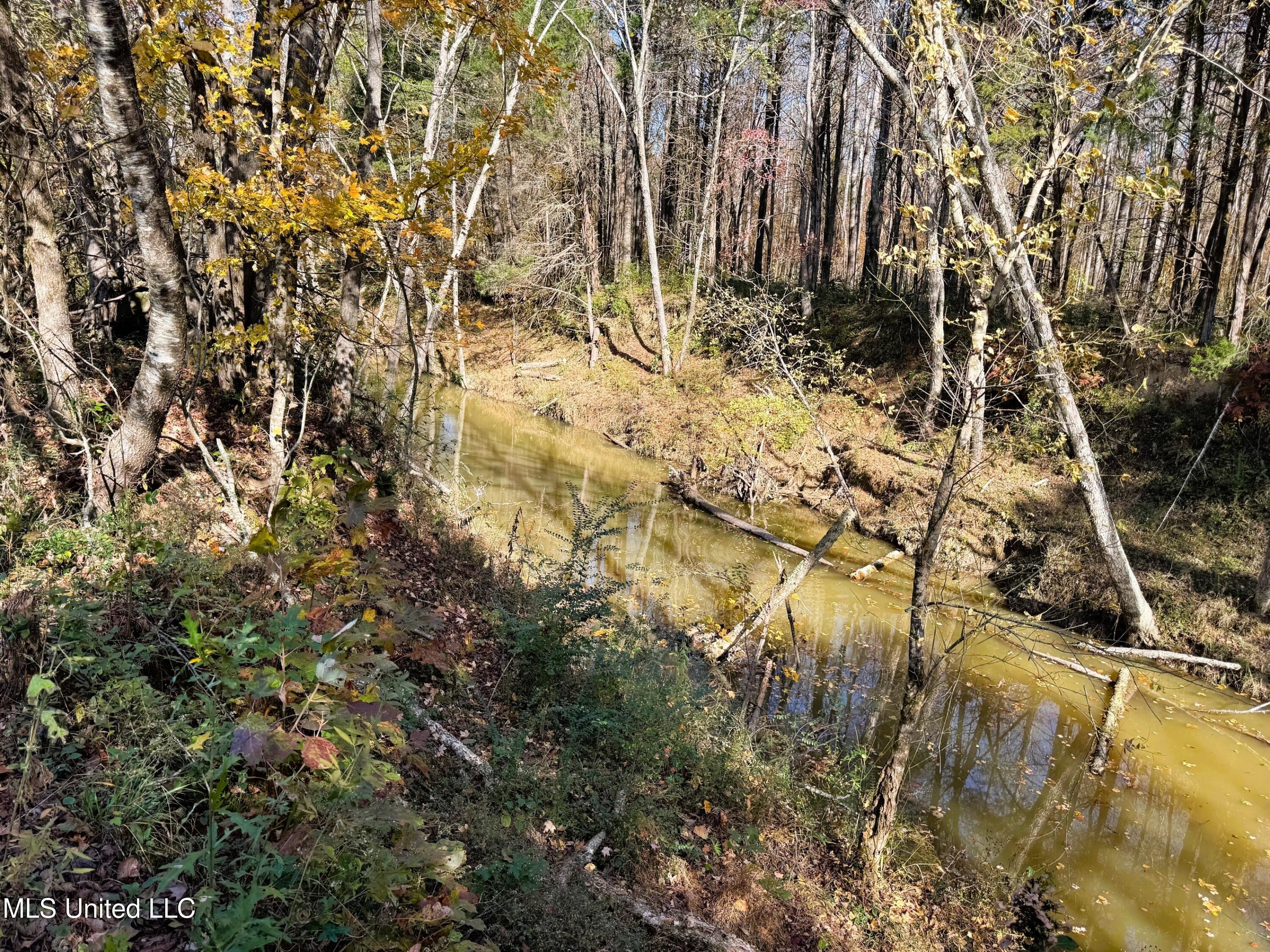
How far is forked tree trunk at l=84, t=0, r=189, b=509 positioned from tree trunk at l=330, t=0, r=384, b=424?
3.08m

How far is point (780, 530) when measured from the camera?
13625 mm

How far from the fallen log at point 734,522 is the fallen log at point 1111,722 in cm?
449

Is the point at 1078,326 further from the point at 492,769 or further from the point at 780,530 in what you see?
the point at 492,769

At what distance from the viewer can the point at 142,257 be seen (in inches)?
188

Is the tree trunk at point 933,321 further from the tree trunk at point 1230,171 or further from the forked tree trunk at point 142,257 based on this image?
the forked tree trunk at point 142,257

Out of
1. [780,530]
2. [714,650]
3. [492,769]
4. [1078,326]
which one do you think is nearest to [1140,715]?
[714,650]

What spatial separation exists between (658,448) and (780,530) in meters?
5.37

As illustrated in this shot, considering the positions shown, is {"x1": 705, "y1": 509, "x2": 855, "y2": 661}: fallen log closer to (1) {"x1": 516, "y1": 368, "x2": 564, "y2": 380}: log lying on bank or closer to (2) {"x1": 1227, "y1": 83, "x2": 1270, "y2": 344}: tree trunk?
(2) {"x1": 1227, "y1": 83, "x2": 1270, "y2": 344}: tree trunk

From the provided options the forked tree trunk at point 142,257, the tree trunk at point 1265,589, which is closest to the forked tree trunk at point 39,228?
the forked tree trunk at point 142,257

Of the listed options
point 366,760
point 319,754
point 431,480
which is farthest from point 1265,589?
point 431,480

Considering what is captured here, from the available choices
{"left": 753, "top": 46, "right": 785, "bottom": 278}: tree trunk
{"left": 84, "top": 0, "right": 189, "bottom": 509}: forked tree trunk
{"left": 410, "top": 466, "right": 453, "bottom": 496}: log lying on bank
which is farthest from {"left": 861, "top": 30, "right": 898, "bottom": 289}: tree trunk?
{"left": 84, "top": 0, "right": 189, "bottom": 509}: forked tree trunk

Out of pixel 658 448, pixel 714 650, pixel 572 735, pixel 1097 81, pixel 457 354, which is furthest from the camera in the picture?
pixel 457 354

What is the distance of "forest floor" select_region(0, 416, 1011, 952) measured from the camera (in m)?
2.58

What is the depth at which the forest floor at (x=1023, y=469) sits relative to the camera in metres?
9.73
